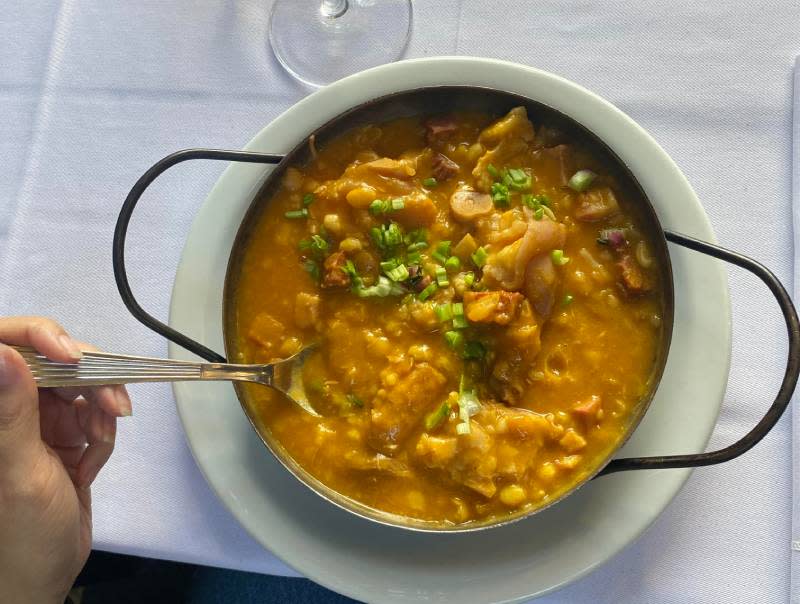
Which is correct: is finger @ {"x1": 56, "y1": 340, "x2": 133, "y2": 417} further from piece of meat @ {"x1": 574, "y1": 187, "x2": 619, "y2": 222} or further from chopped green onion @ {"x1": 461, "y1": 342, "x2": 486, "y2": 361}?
piece of meat @ {"x1": 574, "y1": 187, "x2": 619, "y2": 222}

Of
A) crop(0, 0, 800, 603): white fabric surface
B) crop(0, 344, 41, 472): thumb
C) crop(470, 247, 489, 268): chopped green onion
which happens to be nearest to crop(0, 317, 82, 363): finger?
crop(0, 344, 41, 472): thumb

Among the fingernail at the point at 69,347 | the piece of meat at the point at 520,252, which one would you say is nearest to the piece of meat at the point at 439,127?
the piece of meat at the point at 520,252

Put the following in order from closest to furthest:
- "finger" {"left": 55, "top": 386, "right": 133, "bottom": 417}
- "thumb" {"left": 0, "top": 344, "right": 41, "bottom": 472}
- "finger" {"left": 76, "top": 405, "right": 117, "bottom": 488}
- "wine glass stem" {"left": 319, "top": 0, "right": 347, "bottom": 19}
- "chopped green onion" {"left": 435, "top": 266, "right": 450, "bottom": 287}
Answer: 1. "thumb" {"left": 0, "top": 344, "right": 41, "bottom": 472}
2. "chopped green onion" {"left": 435, "top": 266, "right": 450, "bottom": 287}
3. "finger" {"left": 55, "top": 386, "right": 133, "bottom": 417}
4. "finger" {"left": 76, "top": 405, "right": 117, "bottom": 488}
5. "wine glass stem" {"left": 319, "top": 0, "right": 347, "bottom": 19}

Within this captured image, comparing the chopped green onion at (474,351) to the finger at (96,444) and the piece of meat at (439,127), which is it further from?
the finger at (96,444)

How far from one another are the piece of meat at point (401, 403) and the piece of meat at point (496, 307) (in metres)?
0.23

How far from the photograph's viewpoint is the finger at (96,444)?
272cm

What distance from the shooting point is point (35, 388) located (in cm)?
225

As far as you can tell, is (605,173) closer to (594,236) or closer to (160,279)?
(594,236)

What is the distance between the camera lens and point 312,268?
2.62m

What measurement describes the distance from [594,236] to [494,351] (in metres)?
0.49

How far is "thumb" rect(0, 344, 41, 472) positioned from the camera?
2.16 metres

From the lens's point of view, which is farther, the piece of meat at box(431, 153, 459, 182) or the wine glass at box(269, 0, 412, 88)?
the wine glass at box(269, 0, 412, 88)

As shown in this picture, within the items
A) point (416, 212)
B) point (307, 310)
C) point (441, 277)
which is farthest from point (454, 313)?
point (307, 310)

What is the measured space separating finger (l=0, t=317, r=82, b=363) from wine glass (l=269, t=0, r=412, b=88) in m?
1.35
